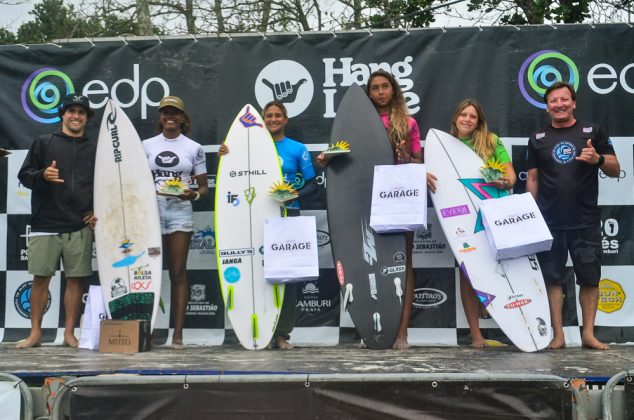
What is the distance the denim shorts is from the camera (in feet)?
17.0

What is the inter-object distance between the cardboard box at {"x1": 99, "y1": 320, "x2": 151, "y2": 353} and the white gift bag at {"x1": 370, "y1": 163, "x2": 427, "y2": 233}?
5.06ft

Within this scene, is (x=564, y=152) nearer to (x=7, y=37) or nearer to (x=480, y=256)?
(x=480, y=256)

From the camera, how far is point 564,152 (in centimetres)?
487

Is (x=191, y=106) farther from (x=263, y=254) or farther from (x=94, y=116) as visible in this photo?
(x=263, y=254)

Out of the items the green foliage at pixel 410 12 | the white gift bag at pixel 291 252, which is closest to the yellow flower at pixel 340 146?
the white gift bag at pixel 291 252

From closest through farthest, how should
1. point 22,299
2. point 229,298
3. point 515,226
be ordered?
point 515,226 → point 229,298 → point 22,299

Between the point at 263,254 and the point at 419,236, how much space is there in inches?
44.2

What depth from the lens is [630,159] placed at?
5.39 metres

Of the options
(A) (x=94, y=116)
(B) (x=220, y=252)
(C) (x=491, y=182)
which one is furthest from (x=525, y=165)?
(A) (x=94, y=116)

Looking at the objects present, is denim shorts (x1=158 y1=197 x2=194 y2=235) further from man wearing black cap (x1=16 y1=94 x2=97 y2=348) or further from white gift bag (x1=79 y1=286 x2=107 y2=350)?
white gift bag (x1=79 y1=286 x2=107 y2=350)

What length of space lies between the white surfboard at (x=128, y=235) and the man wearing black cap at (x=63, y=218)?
0.10 m

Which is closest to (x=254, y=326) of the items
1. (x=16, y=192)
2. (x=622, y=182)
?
(x=16, y=192)

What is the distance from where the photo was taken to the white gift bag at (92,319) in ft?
16.7

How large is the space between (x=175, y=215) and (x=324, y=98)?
1330 millimetres
